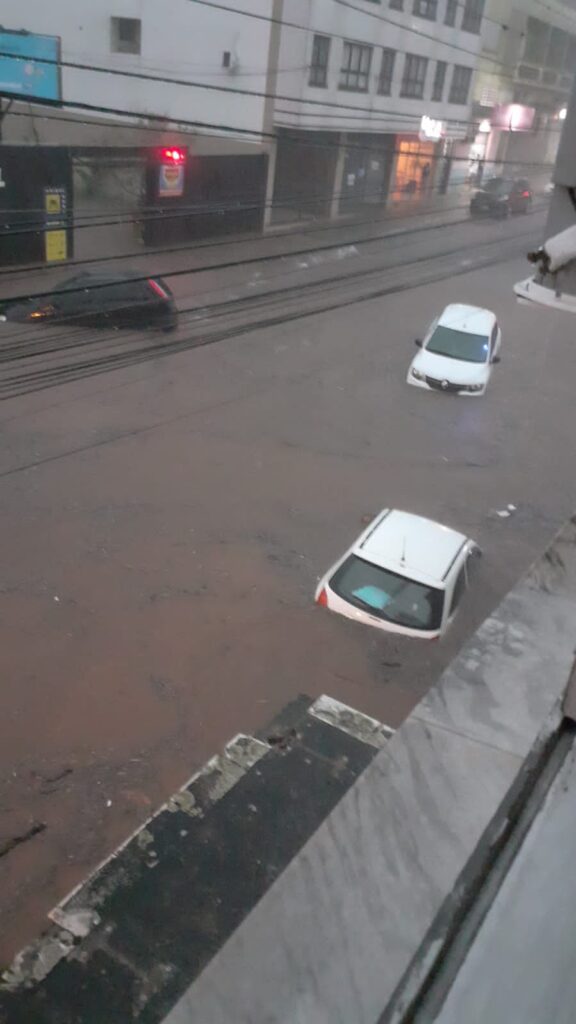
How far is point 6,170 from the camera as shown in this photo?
15062 millimetres

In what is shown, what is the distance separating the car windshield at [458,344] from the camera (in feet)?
45.5

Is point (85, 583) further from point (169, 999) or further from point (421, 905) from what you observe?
point (421, 905)

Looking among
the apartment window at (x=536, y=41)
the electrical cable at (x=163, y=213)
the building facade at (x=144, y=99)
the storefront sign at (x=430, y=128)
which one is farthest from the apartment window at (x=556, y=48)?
the building facade at (x=144, y=99)

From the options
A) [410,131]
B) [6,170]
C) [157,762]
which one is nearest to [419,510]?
[157,762]

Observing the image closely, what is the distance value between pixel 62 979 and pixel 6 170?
49.5ft

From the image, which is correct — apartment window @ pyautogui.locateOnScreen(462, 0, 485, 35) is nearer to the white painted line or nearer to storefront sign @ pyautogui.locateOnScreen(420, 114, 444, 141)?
storefront sign @ pyautogui.locateOnScreen(420, 114, 444, 141)

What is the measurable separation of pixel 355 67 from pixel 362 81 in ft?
1.27

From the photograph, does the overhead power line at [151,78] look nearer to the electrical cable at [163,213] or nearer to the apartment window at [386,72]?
the apartment window at [386,72]

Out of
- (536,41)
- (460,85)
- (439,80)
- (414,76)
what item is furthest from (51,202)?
(536,41)

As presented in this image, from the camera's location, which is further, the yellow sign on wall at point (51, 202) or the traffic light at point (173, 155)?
the traffic light at point (173, 155)

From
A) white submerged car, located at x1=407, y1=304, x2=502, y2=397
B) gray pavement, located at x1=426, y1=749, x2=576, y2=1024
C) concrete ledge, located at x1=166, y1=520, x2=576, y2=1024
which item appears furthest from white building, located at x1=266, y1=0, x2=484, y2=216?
gray pavement, located at x1=426, y1=749, x2=576, y2=1024

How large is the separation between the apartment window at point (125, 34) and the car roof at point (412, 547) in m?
11.0

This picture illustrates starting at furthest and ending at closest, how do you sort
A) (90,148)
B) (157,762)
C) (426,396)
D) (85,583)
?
1. (90,148)
2. (426,396)
3. (85,583)
4. (157,762)

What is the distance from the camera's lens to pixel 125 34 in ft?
46.3
